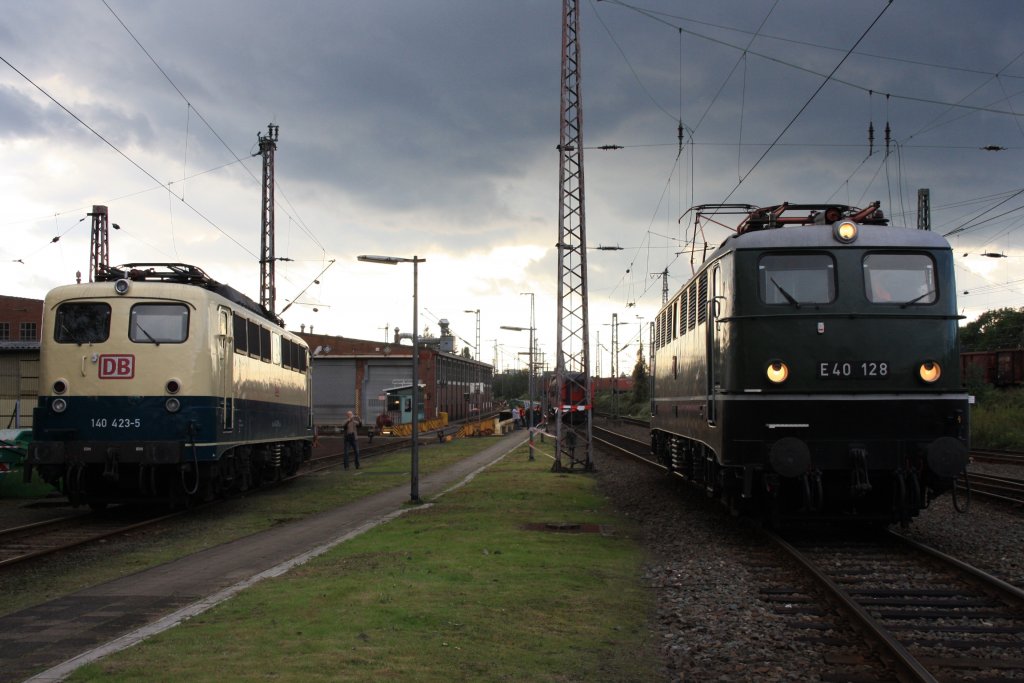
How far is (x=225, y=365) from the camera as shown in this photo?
Result: 53.6 ft

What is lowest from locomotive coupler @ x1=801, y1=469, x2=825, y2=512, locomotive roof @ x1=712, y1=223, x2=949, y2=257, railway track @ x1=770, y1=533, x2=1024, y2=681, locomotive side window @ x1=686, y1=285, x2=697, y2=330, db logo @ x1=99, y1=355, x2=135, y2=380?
railway track @ x1=770, y1=533, x2=1024, y2=681

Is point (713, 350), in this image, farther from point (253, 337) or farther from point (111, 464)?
point (253, 337)

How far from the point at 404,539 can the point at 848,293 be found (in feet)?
21.7

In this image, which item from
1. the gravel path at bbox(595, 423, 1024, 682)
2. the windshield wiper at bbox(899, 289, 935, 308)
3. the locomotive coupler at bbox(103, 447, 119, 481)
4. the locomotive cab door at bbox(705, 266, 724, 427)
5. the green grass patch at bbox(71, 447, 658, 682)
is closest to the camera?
the green grass patch at bbox(71, 447, 658, 682)

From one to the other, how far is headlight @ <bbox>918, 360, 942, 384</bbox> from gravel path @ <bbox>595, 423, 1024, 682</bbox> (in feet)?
6.78

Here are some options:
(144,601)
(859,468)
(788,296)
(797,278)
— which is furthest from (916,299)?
(144,601)

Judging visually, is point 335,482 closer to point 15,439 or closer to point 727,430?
point 15,439

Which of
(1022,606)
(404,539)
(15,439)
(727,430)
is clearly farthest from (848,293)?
(15,439)

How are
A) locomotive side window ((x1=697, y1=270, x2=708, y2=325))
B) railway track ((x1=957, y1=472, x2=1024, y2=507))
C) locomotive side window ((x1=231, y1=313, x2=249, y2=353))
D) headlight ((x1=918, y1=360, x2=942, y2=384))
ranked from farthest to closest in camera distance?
locomotive side window ((x1=231, y1=313, x2=249, y2=353)) < railway track ((x1=957, y1=472, x2=1024, y2=507)) < locomotive side window ((x1=697, y1=270, x2=708, y2=325)) < headlight ((x1=918, y1=360, x2=942, y2=384))

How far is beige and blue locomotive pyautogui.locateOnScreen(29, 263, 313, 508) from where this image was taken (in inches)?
586

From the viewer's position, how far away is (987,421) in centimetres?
3484

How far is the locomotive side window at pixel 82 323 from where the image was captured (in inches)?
600

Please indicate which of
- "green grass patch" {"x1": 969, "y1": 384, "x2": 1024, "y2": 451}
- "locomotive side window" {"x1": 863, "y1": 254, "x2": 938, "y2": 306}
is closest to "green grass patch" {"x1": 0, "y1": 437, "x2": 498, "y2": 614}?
"locomotive side window" {"x1": 863, "y1": 254, "x2": 938, "y2": 306}

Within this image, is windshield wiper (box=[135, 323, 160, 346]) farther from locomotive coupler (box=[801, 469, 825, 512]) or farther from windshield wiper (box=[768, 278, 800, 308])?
locomotive coupler (box=[801, 469, 825, 512])
